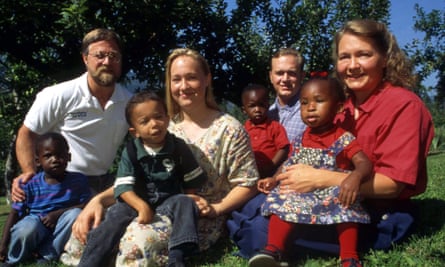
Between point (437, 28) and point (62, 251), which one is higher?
point (437, 28)

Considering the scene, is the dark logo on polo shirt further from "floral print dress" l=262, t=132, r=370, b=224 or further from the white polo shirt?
"floral print dress" l=262, t=132, r=370, b=224

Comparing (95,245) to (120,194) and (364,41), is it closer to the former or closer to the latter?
(120,194)

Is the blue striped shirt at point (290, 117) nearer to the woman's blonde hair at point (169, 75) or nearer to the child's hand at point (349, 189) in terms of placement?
the woman's blonde hair at point (169, 75)

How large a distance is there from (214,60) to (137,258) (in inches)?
236

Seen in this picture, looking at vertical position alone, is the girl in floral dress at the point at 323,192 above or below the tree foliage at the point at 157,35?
below

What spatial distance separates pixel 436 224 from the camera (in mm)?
3879

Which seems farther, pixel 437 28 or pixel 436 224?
pixel 437 28

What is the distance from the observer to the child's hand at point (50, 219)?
4.04 m

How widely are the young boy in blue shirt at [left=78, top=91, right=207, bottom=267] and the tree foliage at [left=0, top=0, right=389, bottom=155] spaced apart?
11.8ft

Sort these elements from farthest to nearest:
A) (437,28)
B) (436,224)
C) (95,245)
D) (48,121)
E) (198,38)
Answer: (437,28) → (198,38) → (48,121) → (436,224) → (95,245)

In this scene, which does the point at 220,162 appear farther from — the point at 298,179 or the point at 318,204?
the point at 318,204

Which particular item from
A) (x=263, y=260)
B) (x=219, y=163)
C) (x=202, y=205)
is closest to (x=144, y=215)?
(x=202, y=205)

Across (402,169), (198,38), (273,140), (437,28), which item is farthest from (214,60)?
(437,28)

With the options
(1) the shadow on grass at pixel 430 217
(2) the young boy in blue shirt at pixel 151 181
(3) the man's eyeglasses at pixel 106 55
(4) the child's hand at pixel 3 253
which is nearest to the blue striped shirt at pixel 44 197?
(4) the child's hand at pixel 3 253
